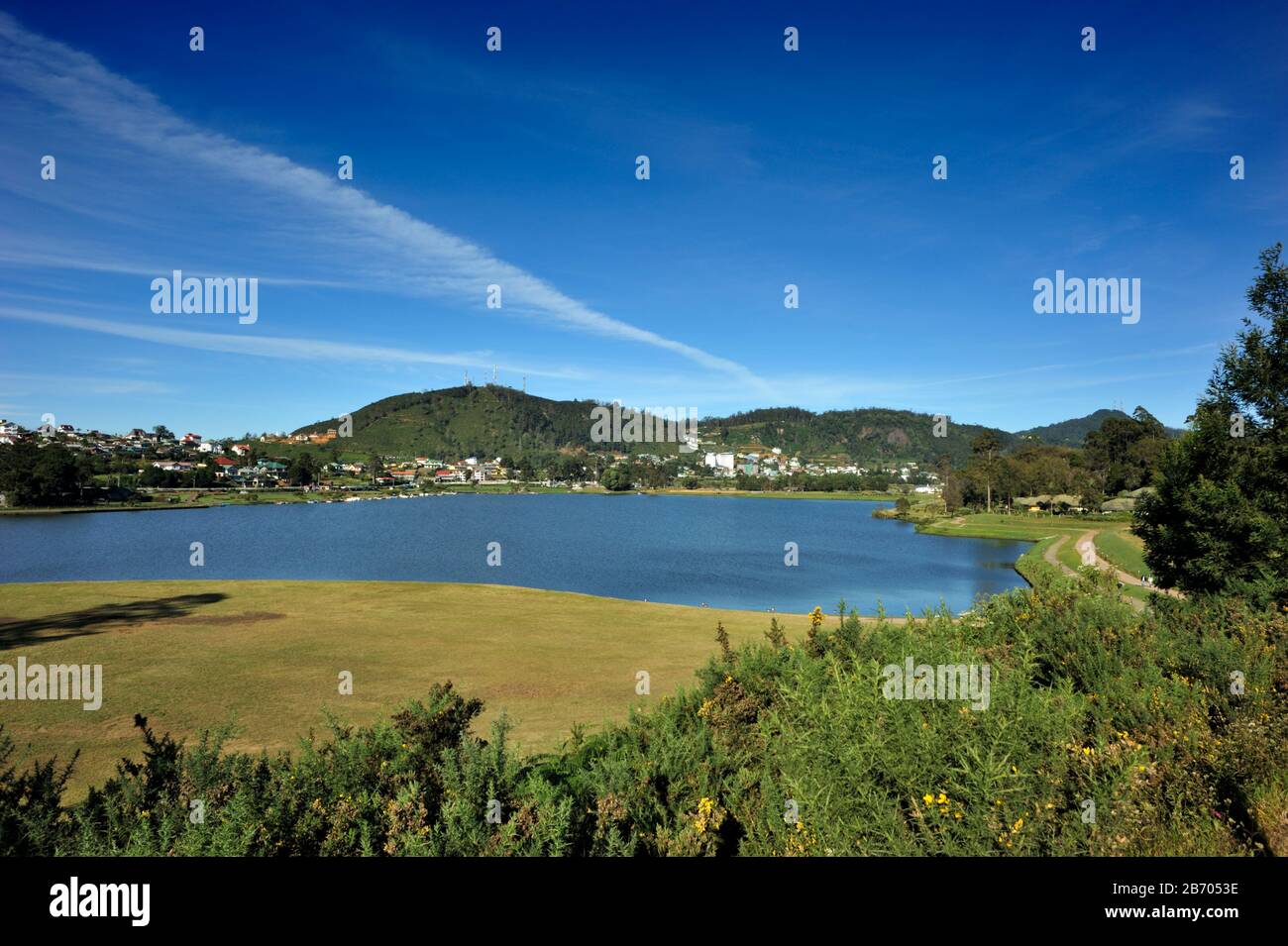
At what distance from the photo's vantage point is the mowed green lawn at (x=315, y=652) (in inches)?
526

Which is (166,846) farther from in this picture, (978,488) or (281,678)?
(978,488)

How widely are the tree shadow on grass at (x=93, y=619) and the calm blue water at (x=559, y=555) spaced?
642 inches

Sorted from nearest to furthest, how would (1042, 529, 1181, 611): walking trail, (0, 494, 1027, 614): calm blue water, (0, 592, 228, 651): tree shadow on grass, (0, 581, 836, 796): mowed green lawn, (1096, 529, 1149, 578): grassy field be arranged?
1. (0, 581, 836, 796): mowed green lawn
2. (0, 592, 228, 651): tree shadow on grass
3. (1042, 529, 1181, 611): walking trail
4. (0, 494, 1027, 614): calm blue water
5. (1096, 529, 1149, 578): grassy field

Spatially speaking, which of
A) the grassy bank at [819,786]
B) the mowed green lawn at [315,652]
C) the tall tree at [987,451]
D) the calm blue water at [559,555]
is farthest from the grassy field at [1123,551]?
the tall tree at [987,451]

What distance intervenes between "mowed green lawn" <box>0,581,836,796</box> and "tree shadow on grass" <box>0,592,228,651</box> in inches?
3.0

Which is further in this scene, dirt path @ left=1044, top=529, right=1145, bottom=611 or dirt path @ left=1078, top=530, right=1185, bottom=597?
dirt path @ left=1044, top=529, right=1145, bottom=611

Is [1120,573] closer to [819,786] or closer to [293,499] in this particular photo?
[819,786]

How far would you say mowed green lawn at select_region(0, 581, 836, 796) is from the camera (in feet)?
43.9

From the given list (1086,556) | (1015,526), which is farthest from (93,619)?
(1015,526)

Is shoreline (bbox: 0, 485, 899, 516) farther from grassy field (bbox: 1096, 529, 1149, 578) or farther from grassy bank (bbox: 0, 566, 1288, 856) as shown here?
grassy bank (bbox: 0, 566, 1288, 856)

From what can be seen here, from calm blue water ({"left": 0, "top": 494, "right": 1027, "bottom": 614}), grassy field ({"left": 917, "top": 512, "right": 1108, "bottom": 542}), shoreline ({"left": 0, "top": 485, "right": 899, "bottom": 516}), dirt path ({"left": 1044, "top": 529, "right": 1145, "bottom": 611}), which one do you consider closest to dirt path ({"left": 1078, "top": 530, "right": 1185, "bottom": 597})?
dirt path ({"left": 1044, "top": 529, "right": 1145, "bottom": 611})

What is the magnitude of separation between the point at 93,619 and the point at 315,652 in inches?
414
